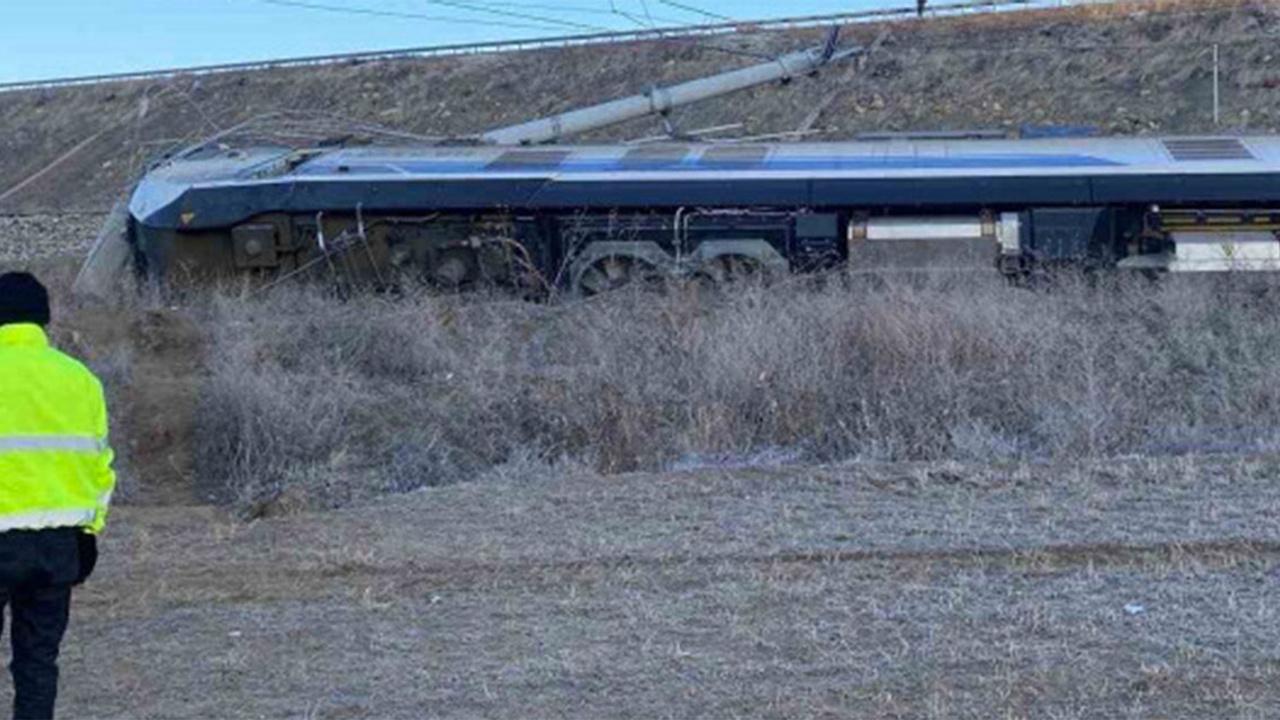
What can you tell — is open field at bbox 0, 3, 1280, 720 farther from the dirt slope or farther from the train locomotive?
the dirt slope

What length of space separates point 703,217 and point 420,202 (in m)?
3.31

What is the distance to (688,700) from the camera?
6723 millimetres

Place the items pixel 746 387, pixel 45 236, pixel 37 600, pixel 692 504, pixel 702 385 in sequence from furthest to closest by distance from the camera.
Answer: pixel 45 236
pixel 702 385
pixel 746 387
pixel 692 504
pixel 37 600

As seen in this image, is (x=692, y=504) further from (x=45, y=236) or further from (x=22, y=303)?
(x=45, y=236)

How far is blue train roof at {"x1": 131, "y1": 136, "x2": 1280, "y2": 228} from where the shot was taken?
22.0 meters

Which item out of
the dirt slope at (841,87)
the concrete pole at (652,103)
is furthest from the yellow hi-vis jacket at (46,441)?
the dirt slope at (841,87)

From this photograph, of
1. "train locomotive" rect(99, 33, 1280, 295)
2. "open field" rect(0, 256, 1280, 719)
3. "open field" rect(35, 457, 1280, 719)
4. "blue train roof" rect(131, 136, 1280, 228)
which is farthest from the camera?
"blue train roof" rect(131, 136, 1280, 228)

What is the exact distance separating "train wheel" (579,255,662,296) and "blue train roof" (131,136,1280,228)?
0.65 meters

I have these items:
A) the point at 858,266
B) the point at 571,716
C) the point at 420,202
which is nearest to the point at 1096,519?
the point at 571,716

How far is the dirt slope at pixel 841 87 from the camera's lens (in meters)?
41.9

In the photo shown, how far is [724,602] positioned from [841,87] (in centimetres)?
3935

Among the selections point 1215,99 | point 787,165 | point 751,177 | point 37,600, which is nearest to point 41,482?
point 37,600

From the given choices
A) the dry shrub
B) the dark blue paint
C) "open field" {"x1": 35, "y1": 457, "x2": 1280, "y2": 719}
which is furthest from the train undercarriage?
"open field" {"x1": 35, "y1": 457, "x2": 1280, "y2": 719}

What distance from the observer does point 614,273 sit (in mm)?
22281
